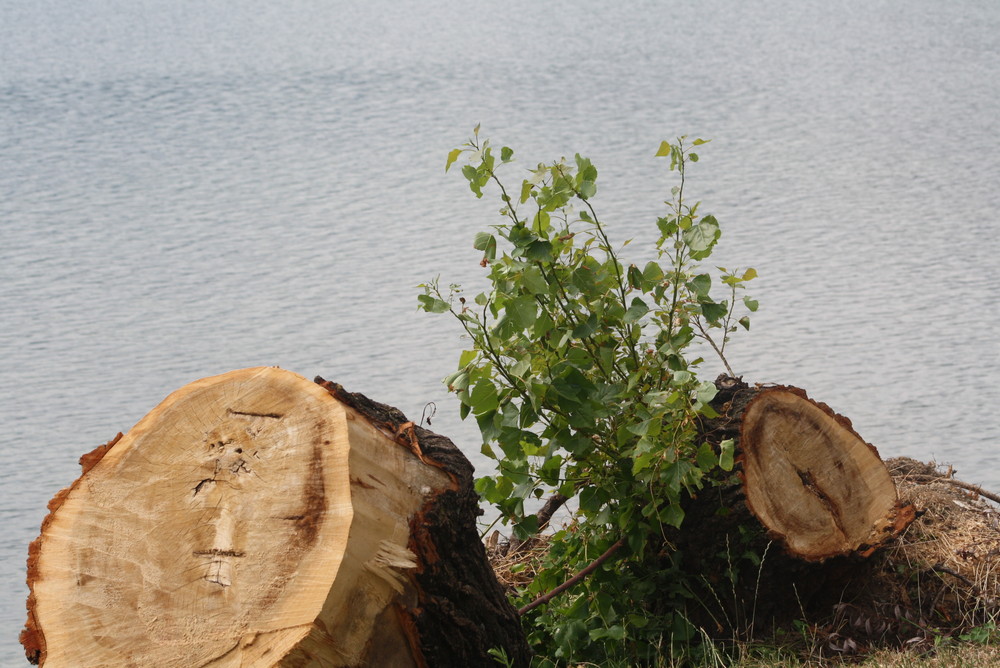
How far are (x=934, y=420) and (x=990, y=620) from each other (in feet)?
4.02

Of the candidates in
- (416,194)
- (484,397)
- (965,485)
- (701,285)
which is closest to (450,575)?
(484,397)

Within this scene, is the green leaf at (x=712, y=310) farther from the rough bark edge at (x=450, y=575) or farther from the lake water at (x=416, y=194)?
the lake water at (x=416, y=194)

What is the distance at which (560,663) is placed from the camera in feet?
6.26

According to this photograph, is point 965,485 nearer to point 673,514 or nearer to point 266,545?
point 673,514

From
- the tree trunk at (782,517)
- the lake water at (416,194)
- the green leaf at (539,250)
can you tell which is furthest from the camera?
the lake water at (416,194)

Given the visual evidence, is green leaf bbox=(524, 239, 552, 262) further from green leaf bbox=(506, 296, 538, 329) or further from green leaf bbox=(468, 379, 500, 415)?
green leaf bbox=(468, 379, 500, 415)

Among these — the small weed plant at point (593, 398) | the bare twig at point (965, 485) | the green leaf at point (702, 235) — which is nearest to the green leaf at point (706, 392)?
the small weed plant at point (593, 398)

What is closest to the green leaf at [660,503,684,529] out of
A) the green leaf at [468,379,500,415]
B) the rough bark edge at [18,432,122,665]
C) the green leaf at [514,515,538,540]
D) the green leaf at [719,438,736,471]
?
the green leaf at [719,438,736,471]

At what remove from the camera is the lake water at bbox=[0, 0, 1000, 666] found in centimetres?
339

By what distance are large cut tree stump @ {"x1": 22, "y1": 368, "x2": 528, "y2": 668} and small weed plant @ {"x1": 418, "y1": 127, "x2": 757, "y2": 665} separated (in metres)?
0.18

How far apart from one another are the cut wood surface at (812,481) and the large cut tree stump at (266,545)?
54cm

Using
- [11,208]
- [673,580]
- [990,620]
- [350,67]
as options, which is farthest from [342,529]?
[350,67]

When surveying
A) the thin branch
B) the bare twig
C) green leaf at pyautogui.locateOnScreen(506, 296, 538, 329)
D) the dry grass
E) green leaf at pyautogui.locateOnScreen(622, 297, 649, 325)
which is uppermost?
green leaf at pyautogui.locateOnScreen(506, 296, 538, 329)

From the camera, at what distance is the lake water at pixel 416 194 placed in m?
3.39
